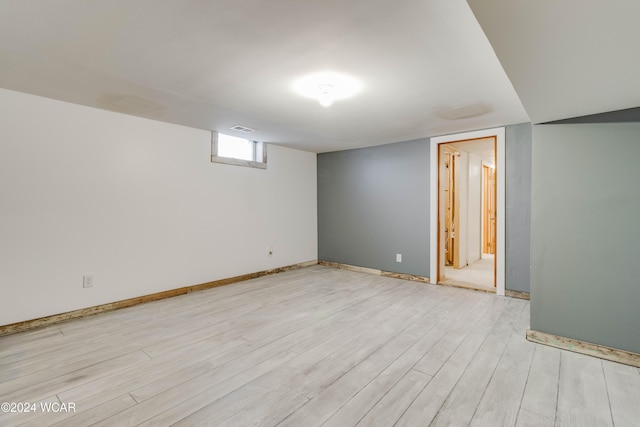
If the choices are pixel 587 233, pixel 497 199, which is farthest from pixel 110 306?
pixel 497 199

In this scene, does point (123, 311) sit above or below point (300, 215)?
below

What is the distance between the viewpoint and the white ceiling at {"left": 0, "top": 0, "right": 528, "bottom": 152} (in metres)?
1.63

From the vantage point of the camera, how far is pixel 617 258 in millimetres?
2264

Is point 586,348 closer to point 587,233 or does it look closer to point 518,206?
point 587,233

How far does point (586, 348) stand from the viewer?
92.8 inches

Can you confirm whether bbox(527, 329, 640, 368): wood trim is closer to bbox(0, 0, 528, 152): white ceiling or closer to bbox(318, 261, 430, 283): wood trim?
bbox(318, 261, 430, 283): wood trim

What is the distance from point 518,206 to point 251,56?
366cm

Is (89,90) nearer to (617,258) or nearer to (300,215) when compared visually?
(300,215)

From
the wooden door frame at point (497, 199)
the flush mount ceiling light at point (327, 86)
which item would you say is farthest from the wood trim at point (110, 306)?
the flush mount ceiling light at point (327, 86)

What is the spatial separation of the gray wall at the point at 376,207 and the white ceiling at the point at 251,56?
1.36 meters

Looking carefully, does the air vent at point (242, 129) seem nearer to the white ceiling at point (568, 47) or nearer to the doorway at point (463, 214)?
the doorway at point (463, 214)

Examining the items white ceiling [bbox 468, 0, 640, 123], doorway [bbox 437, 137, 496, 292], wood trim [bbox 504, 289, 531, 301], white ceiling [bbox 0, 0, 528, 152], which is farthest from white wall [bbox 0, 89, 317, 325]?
white ceiling [bbox 468, 0, 640, 123]

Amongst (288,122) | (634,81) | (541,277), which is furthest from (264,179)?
(634,81)

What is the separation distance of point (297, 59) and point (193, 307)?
293cm
